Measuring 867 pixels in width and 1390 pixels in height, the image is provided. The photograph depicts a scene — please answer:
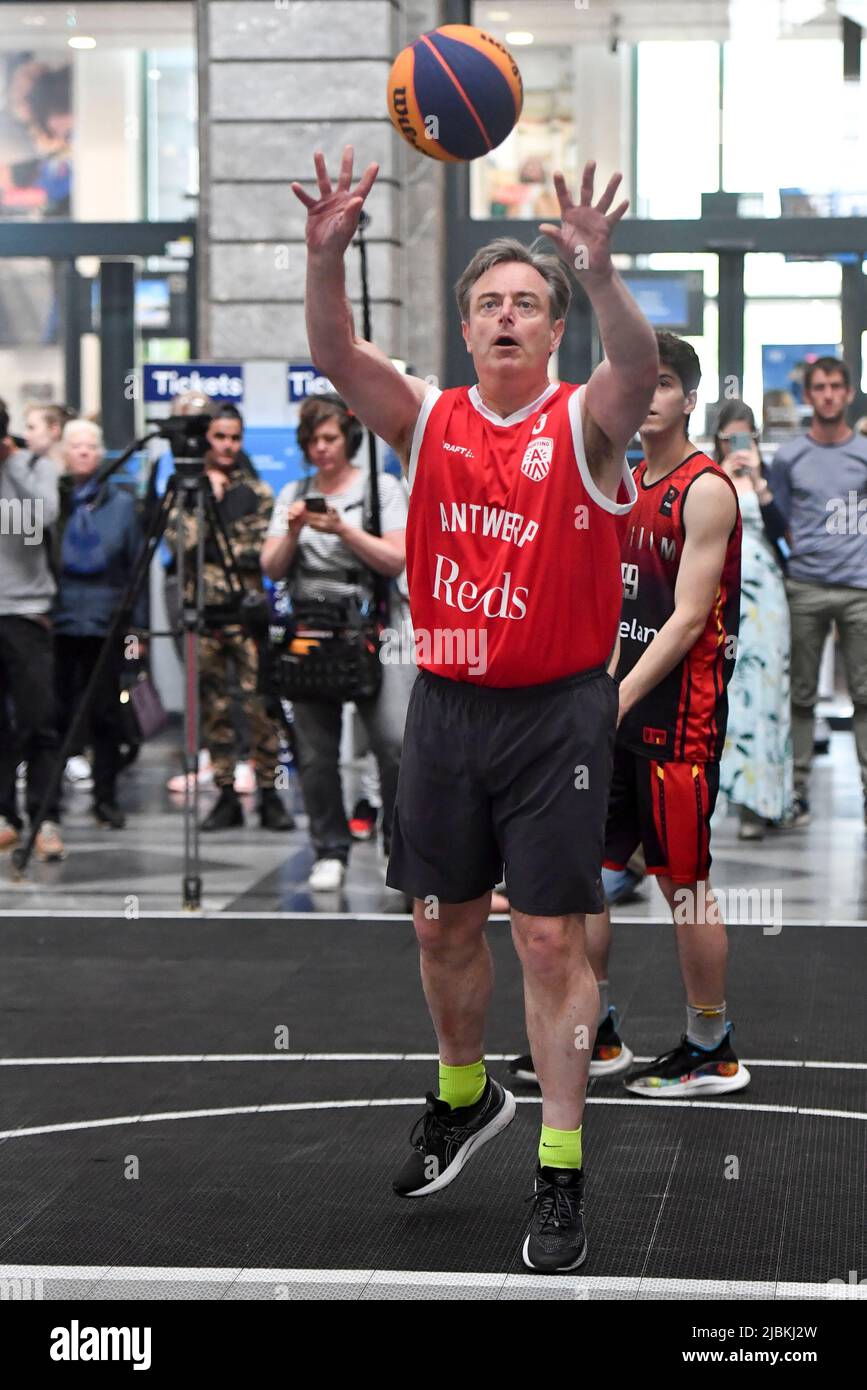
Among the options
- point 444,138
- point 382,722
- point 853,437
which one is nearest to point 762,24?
point 853,437

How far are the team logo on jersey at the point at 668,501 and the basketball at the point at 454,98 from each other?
1.06 meters

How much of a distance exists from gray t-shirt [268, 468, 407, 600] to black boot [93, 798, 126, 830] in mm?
2358

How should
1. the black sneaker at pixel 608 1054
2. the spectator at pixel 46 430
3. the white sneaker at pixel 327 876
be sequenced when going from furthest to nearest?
1. the spectator at pixel 46 430
2. the white sneaker at pixel 327 876
3. the black sneaker at pixel 608 1054

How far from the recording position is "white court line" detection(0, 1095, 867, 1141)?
536 centimetres

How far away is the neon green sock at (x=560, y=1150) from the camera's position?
4.35 m

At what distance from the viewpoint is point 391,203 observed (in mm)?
13867

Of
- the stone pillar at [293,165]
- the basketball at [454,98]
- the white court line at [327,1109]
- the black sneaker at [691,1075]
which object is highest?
the stone pillar at [293,165]

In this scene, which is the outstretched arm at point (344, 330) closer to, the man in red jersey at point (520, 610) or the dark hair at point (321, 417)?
the man in red jersey at point (520, 610)

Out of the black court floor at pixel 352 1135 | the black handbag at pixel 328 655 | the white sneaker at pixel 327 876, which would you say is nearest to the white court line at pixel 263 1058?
the black court floor at pixel 352 1135

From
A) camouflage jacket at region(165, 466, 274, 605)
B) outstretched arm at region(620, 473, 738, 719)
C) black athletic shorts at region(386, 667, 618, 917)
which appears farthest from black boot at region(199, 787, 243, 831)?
black athletic shorts at region(386, 667, 618, 917)

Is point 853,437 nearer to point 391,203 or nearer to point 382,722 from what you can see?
point 382,722

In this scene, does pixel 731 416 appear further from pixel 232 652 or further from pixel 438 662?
pixel 438 662

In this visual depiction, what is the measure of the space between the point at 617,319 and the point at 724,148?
34.8 ft
